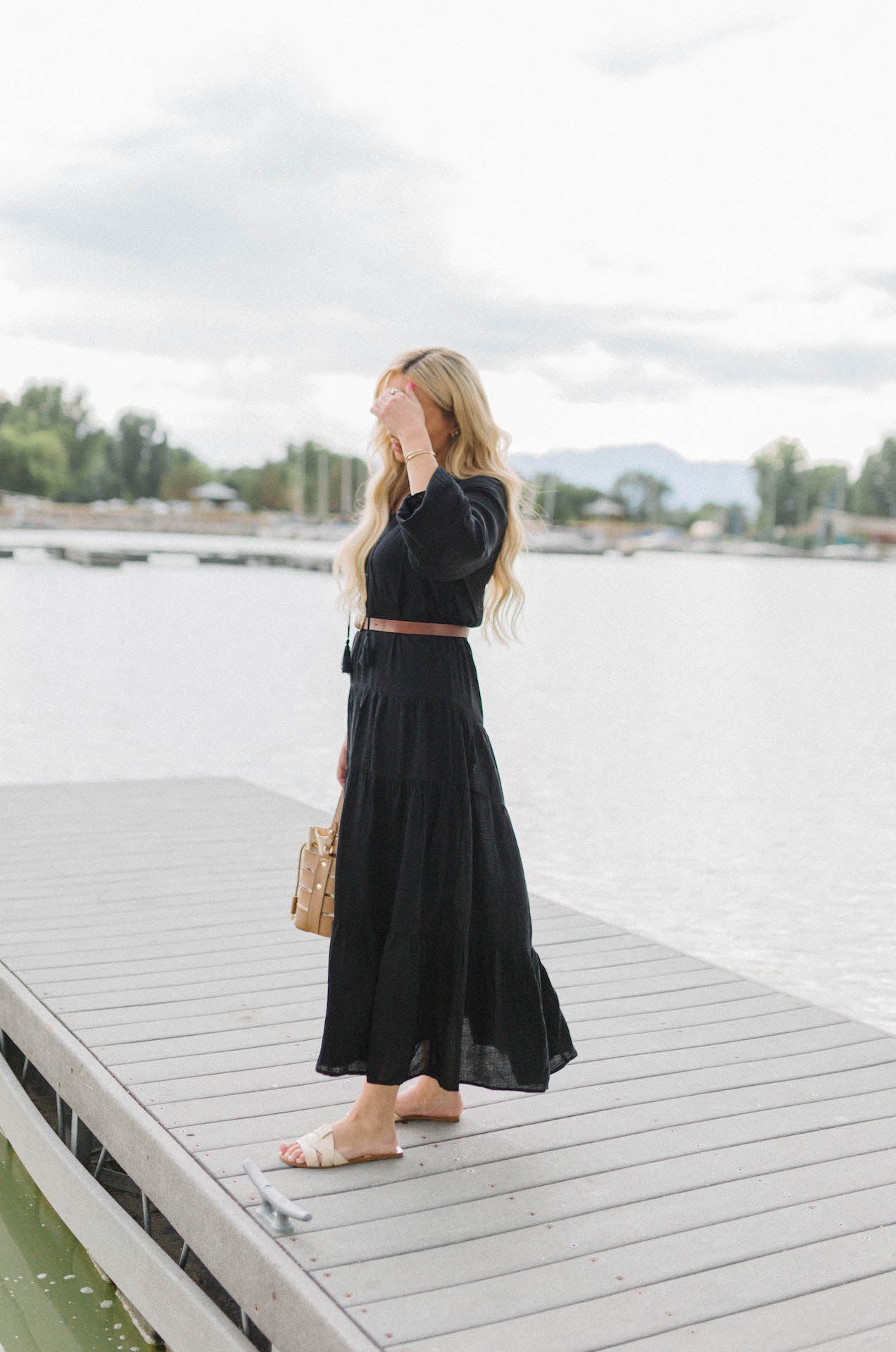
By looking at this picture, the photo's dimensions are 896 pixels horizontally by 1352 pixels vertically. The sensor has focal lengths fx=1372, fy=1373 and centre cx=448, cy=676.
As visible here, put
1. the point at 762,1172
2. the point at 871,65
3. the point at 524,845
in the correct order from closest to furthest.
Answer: the point at 762,1172 < the point at 524,845 < the point at 871,65

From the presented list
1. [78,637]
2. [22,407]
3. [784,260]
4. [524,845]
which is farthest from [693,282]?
[524,845]

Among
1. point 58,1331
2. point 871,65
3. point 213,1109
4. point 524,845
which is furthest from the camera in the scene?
point 871,65

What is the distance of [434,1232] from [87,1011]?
1.31m

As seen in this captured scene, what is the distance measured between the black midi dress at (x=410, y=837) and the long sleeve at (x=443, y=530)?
9 cm

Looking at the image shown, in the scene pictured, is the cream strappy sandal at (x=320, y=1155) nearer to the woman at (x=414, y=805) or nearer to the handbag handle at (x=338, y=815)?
the woman at (x=414, y=805)

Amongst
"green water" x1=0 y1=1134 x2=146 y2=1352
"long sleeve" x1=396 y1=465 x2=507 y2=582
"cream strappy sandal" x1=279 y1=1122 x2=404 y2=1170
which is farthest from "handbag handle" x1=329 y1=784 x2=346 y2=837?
"green water" x1=0 y1=1134 x2=146 y2=1352

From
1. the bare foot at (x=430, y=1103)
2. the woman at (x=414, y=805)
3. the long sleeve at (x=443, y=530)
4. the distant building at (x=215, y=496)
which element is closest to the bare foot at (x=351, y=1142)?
the woman at (x=414, y=805)

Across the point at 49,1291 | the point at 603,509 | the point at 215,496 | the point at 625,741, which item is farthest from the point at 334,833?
the point at 603,509

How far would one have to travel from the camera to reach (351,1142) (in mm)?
2445

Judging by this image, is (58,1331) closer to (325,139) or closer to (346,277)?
(325,139)

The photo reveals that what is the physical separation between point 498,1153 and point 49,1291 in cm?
119

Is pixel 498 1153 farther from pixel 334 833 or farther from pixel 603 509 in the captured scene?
pixel 603 509

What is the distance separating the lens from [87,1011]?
3.23 meters

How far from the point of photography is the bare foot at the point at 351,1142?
8.00 feet
